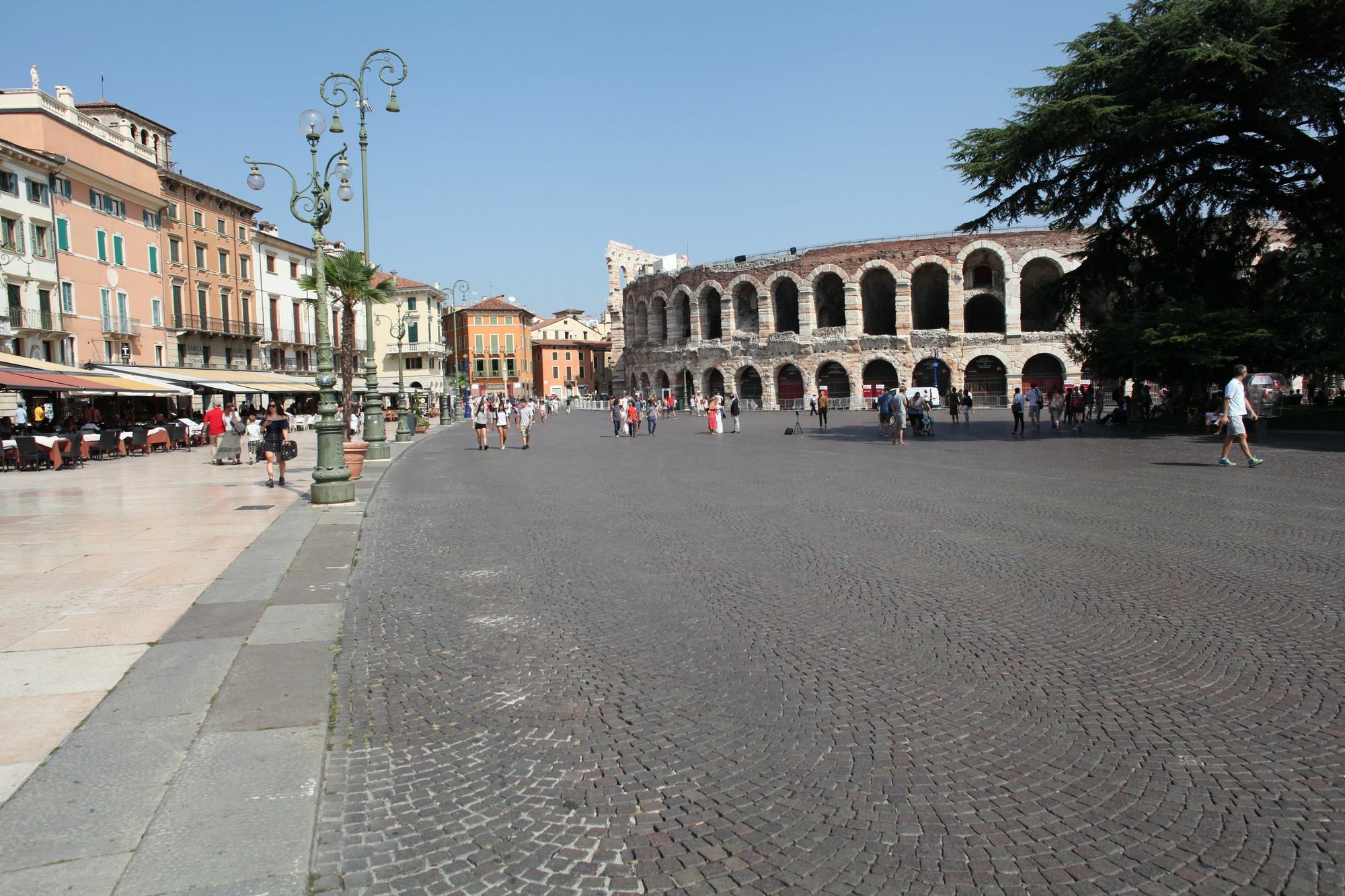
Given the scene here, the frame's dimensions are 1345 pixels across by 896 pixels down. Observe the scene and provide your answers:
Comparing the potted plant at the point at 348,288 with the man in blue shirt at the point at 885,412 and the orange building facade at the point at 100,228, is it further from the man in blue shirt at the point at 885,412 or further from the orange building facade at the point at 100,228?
the man in blue shirt at the point at 885,412

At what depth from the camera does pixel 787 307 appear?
207ft

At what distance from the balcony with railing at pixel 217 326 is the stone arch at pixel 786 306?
32918 millimetres

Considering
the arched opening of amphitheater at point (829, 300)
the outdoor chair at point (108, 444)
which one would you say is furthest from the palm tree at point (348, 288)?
the arched opening of amphitheater at point (829, 300)

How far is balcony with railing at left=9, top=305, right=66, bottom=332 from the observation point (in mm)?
29345

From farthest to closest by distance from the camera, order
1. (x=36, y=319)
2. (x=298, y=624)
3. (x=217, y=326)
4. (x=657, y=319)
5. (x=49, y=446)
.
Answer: (x=657, y=319)
(x=217, y=326)
(x=36, y=319)
(x=49, y=446)
(x=298, y=624)

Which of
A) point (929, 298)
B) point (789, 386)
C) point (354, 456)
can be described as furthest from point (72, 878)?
point (929, 298)

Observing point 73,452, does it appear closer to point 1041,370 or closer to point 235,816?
point 235,816

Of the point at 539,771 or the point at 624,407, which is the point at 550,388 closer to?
the point at 624,407

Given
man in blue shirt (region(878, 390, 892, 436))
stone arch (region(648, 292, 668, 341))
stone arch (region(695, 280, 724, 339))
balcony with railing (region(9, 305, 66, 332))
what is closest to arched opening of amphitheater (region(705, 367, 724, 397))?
stone arch (region(695, 280, 724, 339))

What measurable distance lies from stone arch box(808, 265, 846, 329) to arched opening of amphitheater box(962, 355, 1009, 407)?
9044 mm

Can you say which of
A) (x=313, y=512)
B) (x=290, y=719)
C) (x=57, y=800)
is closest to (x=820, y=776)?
(x=290, y=719)

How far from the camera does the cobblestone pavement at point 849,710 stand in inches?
114

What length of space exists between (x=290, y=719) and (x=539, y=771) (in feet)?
4.48

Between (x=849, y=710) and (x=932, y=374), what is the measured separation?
2083 inches
